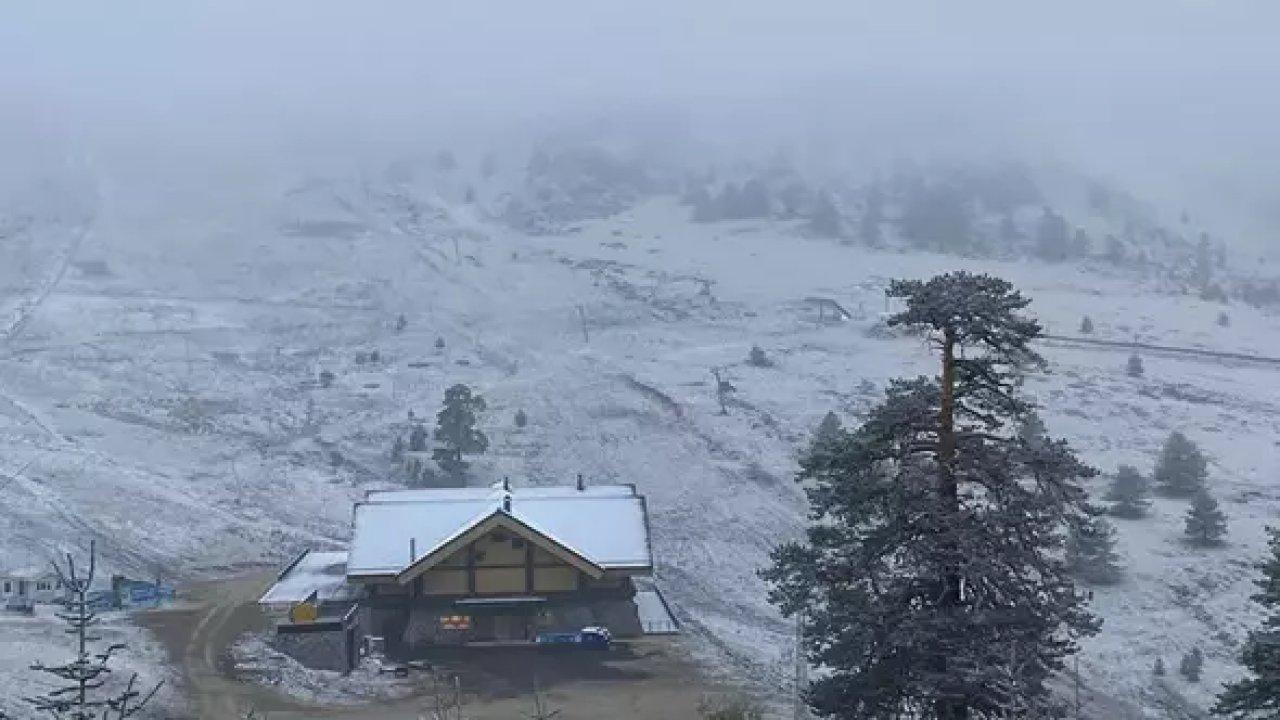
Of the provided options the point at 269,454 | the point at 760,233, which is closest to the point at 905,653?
the point at 269,454

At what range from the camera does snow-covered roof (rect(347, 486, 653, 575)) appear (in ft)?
99.8

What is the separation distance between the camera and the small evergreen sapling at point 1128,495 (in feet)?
151

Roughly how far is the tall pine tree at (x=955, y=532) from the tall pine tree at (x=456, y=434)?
36.9 m

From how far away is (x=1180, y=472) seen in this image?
4922 cm

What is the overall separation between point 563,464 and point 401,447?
240 inches

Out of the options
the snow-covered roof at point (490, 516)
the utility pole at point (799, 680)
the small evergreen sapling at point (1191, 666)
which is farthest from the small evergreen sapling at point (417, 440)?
the small evergreen sapling at point (1191, 666)

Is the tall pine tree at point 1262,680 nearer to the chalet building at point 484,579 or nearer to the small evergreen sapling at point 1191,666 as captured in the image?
the chalet building at point 484,579

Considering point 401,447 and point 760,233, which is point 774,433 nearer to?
Result: point 401,447

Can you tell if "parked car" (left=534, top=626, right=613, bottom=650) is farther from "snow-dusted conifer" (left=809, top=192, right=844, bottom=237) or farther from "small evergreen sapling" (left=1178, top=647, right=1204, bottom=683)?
"snow-dusted conifer" (left=809, top=192, right=844, bottom=237)

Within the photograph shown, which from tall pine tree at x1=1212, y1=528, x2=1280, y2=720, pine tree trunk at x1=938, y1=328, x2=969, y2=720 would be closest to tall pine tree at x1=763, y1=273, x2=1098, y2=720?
pine tree trunk at x1=938, y1=328, x2=969, y2=720

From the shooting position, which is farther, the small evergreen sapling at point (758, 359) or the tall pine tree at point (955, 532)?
the small evergreen sapling at point (758, 359)

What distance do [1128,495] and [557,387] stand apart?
24148mm

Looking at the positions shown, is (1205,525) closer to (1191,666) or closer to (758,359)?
(1191,666)

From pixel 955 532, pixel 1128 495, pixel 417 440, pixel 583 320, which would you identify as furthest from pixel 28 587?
pixel 583 320
